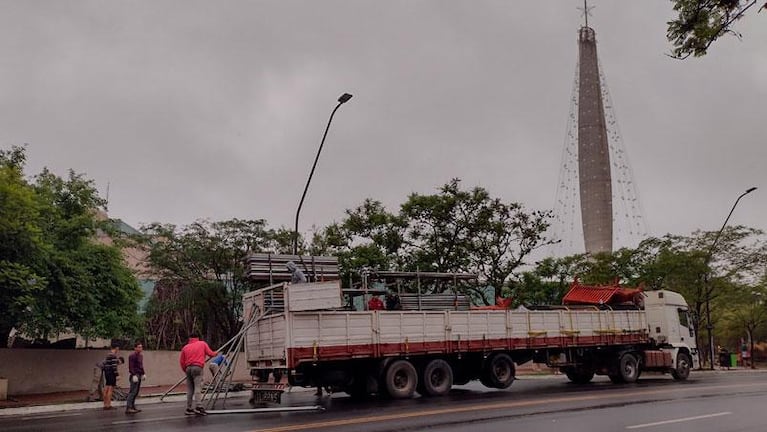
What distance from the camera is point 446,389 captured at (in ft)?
55.9

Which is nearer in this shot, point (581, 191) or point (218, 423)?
point (218, 423)

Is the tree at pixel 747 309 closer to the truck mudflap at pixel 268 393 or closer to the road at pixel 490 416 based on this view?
the road at pixel 490 416

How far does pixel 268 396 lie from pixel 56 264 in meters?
9.93

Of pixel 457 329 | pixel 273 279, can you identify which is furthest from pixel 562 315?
pixel 273 279

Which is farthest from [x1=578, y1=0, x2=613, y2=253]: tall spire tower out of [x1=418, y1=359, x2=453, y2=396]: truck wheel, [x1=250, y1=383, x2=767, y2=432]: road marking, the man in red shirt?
the man in red shirt

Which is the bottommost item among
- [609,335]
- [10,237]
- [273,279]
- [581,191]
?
[609,335]

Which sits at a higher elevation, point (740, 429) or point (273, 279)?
point (273, 279)

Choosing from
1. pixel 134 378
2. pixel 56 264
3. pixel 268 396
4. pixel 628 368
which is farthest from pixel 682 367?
pixel 56 264

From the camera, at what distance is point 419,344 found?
1662cm

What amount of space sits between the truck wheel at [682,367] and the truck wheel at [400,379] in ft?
35.6

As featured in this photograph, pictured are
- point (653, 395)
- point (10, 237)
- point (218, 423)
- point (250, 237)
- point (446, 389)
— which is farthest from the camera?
point (250, 237)

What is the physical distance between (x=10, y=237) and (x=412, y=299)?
37.6 feet

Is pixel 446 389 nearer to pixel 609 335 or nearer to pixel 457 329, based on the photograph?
pixel 457 329

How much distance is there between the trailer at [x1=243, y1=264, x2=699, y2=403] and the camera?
15.0 metres
